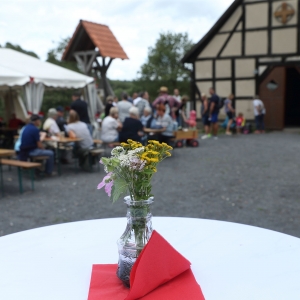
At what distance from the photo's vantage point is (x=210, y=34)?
1502 centimetres

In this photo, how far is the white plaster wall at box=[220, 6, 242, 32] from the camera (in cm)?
1471

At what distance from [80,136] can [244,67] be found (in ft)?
29.7

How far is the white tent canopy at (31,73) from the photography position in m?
8.01

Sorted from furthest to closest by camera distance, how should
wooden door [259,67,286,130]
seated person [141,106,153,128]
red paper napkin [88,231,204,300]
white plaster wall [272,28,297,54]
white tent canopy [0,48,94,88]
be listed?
wooden door [259,67,286,130], white plaster wall [272,28,297,54], seated person [141,106,153,128], white tent canopy [0,48,94,88], red paper napkin [88,231,204,300]

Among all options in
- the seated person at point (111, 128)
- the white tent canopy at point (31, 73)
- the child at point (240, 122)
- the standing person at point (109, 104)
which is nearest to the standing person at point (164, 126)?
the seated person at point (111, 128)

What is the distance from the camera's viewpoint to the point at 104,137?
827cm

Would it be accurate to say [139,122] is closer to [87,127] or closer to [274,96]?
[87,127]

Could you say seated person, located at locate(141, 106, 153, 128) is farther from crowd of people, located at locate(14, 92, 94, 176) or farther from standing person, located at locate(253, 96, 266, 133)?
standing person, located at locate(253, 96, 266, 133)

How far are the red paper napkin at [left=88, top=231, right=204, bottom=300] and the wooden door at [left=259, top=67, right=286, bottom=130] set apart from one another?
45.3 ft

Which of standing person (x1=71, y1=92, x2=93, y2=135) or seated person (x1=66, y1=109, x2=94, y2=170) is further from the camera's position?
standing person (x1=71, y1=92, x2=93, y2=135)

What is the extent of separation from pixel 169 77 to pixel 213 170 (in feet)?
103

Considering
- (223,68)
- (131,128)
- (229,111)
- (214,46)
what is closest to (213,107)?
(229,111)

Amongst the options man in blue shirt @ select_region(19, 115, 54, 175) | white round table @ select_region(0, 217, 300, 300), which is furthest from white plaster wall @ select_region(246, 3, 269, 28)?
white round table @ select_region(0, 217, 300, 300)

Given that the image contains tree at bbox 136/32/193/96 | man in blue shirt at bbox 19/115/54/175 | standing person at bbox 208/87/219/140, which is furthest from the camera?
tree at bbox 136/32/193/96
